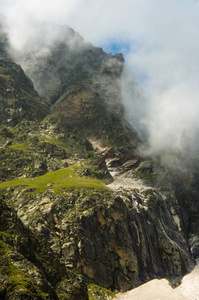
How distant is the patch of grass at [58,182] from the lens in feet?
433

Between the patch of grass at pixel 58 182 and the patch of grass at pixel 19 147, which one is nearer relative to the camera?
the patch of grass at pixel 58 182

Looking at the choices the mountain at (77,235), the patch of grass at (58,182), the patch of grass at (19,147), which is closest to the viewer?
the mountain at (77,235)

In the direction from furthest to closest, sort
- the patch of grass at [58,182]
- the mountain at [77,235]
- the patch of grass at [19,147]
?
1. the patch of grass at [19,147]
2. the patch of grass at [58,182]
3. the mountain at [77,235]

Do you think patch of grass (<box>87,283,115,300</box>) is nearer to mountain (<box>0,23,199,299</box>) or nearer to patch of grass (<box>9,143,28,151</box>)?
mountain (<box>0,23,199,299</box>)

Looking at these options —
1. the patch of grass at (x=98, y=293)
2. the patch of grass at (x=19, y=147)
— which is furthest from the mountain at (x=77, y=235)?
the patch of grass at (x=19, y=147)

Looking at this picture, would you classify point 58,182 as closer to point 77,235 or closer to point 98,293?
point 77,235

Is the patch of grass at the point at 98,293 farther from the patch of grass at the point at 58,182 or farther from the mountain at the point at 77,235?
the patch of grass at the point at 58,182

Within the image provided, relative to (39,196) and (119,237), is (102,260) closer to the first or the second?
(119,237)

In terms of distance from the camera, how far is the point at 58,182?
14475cm

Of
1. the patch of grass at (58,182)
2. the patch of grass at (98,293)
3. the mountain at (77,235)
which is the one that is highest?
the patch of grass at (58,182)

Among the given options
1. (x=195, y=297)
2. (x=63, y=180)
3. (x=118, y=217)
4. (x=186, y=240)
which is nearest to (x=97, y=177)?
(x=63, y=180)

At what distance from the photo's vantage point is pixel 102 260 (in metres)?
104

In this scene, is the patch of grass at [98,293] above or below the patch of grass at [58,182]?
below

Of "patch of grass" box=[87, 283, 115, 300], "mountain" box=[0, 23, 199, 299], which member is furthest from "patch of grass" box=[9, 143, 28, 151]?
"patch of grass" box=[87, 283, 115, 300]
